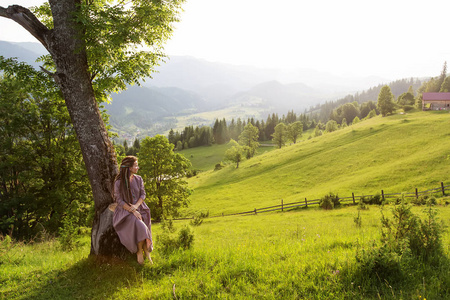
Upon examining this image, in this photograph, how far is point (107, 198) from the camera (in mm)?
6633

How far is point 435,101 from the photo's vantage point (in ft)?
295

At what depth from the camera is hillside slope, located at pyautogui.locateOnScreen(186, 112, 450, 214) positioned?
115ft

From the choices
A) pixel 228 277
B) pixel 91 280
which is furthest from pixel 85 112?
pixel 228 277

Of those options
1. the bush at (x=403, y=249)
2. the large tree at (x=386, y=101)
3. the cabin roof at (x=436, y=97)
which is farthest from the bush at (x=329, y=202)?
the cabin roof at (x=436, y=97)

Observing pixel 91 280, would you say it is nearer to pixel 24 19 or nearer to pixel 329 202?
pixel 24 19

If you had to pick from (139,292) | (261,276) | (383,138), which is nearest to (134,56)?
(139,292)

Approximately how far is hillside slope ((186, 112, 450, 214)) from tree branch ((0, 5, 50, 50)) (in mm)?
35475

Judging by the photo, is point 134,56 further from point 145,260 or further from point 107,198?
point 145,260

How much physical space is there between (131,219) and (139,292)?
1950 millimetres

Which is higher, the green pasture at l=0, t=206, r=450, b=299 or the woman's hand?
the woman's hand

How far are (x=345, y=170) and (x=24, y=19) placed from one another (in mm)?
50196

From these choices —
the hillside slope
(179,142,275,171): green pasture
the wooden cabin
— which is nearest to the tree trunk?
the hillside slope

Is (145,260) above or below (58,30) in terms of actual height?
below

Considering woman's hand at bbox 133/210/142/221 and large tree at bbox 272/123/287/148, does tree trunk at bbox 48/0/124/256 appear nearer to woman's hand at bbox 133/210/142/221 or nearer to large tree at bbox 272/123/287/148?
woman's hand at bbox 133/210/142/221
